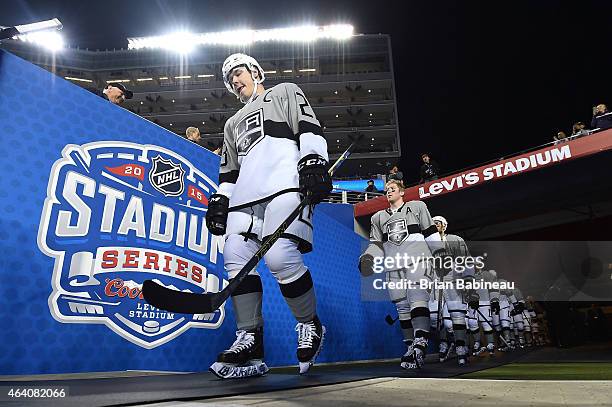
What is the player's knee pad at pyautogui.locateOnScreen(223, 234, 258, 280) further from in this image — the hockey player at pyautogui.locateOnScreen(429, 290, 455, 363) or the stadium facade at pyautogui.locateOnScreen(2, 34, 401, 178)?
the stadium facade at pyautogui.locateOnScreen(2, 34, 401, 178)

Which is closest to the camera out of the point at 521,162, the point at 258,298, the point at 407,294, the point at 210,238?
the point at 258,298

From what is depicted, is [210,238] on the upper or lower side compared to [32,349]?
upper

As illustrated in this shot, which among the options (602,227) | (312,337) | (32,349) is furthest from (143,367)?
(602,227)

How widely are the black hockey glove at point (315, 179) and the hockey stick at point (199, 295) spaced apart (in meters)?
0.05

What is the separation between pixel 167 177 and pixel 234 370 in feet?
5.84

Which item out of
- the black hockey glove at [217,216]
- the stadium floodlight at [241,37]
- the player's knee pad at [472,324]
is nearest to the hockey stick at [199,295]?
the black hockey glove at [217,216]

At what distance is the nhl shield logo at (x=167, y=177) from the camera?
11.1 ft

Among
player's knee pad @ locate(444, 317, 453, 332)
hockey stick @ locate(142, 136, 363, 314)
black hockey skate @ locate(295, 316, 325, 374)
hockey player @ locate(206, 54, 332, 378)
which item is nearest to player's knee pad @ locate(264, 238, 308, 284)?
hockey player @ locate(206, 54, 332, 378)

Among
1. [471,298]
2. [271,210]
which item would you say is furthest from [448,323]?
[271,210]

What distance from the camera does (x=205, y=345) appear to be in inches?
136

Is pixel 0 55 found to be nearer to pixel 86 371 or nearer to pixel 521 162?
pixel 86 371

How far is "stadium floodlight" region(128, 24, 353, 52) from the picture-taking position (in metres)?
35.9

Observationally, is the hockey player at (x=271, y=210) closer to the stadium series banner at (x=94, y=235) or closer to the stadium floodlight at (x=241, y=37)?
the stadium series banner at (x=94, y=235)

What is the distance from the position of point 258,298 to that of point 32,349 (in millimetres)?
1381
